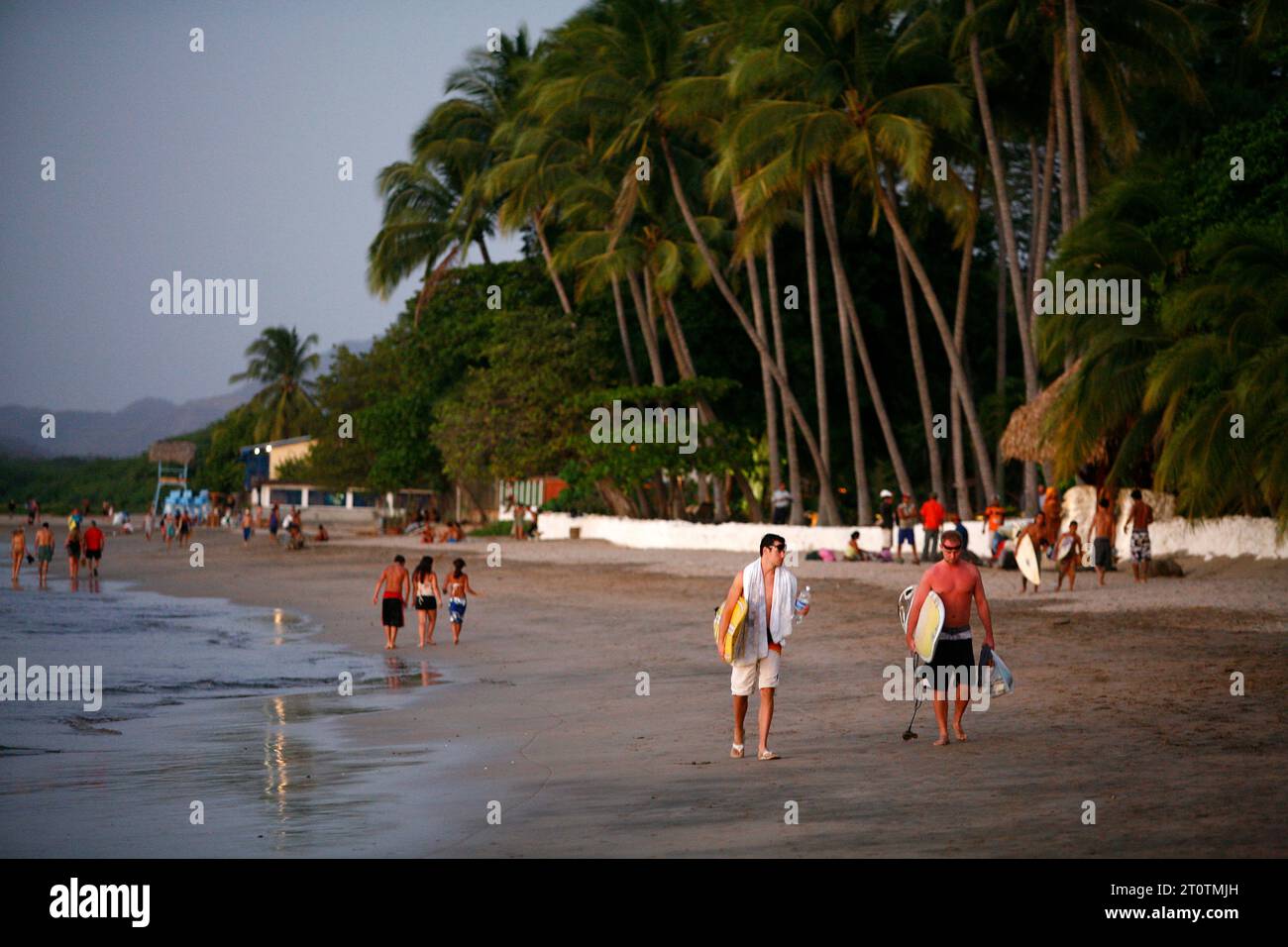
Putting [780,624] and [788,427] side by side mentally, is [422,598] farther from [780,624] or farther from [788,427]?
[788,427]

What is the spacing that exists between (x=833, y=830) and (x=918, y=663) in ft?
9.71

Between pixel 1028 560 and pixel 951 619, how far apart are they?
12421mm

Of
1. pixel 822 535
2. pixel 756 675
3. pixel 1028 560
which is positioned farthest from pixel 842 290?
pixel 756 675

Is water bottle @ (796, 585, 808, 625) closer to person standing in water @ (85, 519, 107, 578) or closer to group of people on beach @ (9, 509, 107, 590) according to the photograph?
group of people on beach @ (9, 509, 107, 590)

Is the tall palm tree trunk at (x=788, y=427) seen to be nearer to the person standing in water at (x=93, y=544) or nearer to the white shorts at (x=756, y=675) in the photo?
the person standing in water at (x=93, y=544)

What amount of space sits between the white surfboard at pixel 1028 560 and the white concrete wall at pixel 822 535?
11.6 ft

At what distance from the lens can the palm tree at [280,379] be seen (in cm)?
9050

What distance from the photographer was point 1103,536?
24.3 m

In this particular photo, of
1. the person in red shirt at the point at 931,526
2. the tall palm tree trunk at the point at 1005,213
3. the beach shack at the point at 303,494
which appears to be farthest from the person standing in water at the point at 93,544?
the beach shack at the point at 303,494

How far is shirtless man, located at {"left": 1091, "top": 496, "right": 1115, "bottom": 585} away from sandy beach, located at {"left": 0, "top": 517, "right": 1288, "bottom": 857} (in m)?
1.99

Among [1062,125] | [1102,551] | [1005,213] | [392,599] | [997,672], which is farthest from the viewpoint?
[1005,213]

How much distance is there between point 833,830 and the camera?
820cm
